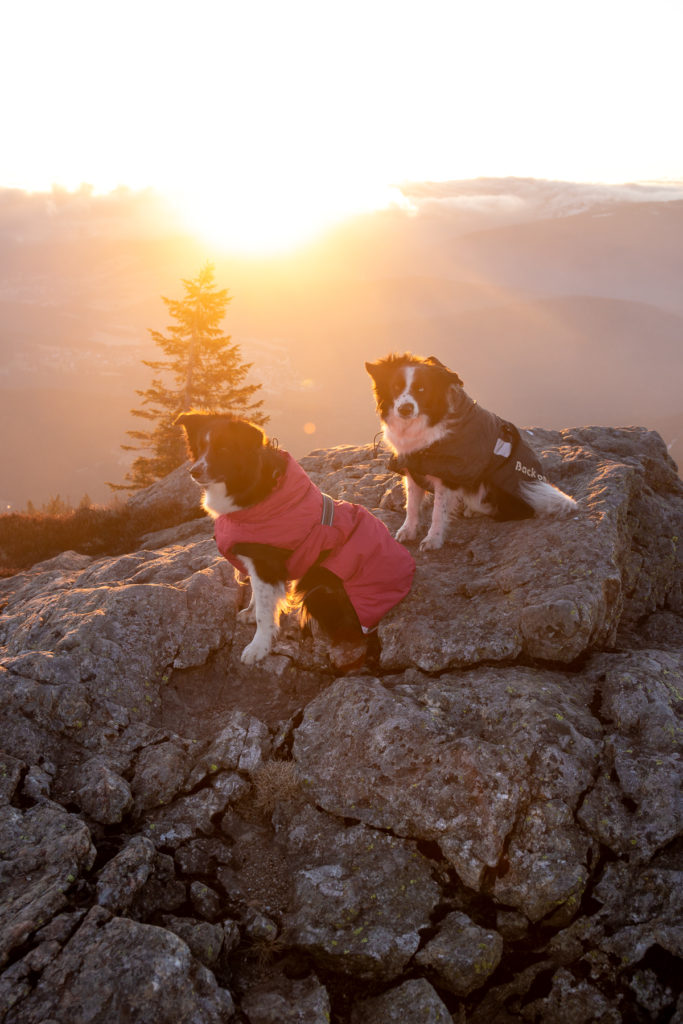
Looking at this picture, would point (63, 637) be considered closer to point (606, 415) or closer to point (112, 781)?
point (112, 781)

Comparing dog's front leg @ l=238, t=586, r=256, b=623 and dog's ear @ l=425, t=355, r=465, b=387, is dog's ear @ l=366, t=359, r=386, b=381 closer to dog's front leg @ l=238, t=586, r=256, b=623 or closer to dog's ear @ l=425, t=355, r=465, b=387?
dog's ear @ l=425, t=355, r=465, b=387

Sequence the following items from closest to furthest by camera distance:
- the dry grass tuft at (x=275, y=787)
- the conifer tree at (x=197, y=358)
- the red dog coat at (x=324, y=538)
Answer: the dry grass tuft at (x=275, y=787) < the red dog coat at (x=324, y=538) < the conifer tree at (x=197, y=358)

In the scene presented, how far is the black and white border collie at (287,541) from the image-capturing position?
19.1 feet

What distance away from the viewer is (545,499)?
7.24 meters

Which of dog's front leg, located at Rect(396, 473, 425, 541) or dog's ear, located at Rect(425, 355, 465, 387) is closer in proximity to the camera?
dog's ear, located at Rect(425, 355, 465, 387)

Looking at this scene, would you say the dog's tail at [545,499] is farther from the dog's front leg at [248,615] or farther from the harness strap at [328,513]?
the dog's front leg at [248,615]

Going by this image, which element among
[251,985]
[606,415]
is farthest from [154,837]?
[606,415]

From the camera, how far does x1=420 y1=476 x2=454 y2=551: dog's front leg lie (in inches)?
299

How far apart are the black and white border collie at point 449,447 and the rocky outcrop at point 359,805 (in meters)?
0.60

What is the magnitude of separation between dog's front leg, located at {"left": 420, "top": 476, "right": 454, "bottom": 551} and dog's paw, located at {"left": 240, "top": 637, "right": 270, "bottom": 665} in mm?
2490

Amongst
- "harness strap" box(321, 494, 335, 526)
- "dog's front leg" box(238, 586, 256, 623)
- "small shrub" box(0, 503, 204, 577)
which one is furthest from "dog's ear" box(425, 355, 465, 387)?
"small shrub" box(0, 503, 204, 577)

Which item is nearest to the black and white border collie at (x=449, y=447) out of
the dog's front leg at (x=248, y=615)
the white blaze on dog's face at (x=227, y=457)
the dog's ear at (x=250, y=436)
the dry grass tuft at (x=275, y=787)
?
the dog's ear at (x=250, y=436)

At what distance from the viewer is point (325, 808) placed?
191 inches

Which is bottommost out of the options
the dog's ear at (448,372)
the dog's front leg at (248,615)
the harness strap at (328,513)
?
the dog's front leg at (248,615)
